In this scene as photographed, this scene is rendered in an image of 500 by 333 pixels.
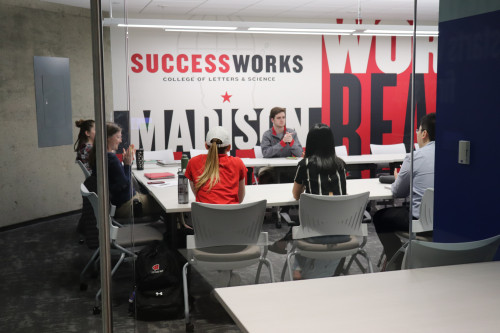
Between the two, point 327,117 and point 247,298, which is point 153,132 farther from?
point 247,298

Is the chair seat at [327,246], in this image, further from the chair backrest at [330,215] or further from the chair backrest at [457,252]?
the chair backrest at [457,252]

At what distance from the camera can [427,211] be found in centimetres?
327

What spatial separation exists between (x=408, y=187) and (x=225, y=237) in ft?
5.15

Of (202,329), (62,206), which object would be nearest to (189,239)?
(202,329)

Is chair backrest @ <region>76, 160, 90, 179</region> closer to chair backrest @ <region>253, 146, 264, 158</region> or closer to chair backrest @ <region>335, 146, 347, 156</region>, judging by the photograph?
chair backrest @ <region>253, 146, 264, 158</region>

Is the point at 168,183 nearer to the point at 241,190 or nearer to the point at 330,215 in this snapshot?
the point at 241,190

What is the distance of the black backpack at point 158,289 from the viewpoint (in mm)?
3475

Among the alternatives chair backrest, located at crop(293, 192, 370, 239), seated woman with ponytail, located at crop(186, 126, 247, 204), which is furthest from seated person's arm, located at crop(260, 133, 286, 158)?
chair backrest, located at crop(293, 192, 370, 239)

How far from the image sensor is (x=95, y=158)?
159cm

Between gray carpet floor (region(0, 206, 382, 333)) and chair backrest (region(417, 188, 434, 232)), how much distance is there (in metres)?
0.70

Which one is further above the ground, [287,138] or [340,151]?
[287,138]

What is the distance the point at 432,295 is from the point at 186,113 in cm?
687

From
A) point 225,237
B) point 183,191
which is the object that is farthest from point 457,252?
point 183,191

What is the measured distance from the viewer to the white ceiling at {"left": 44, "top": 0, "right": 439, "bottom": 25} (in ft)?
23.5
